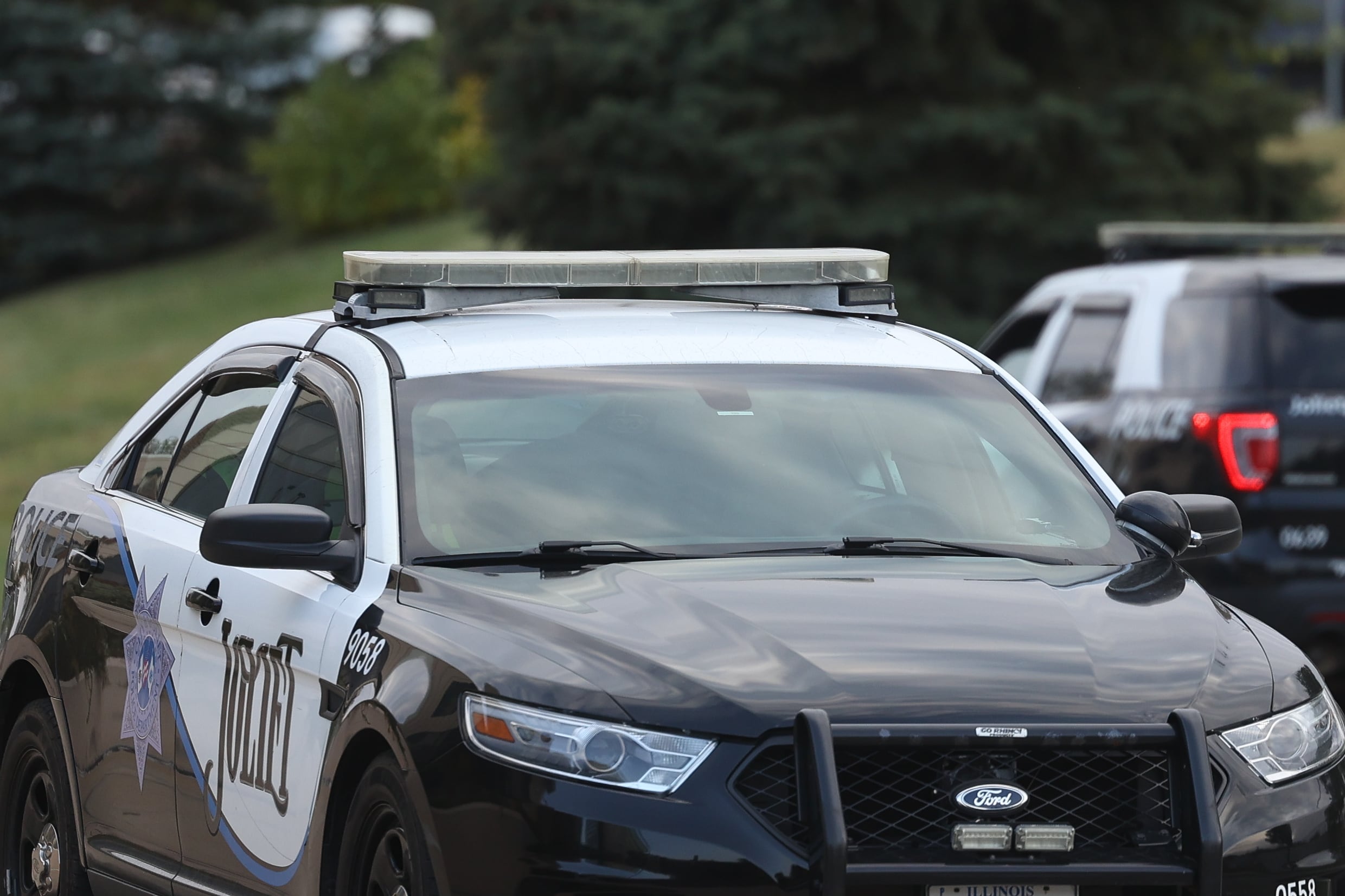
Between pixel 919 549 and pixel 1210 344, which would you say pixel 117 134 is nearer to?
pixel 1210 344

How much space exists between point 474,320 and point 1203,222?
16.4 metres

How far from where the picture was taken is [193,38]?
43250 millimetres

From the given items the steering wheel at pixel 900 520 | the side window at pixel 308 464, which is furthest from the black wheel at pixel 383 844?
the steering wheel at pixel 900 520

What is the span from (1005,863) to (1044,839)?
83 mm

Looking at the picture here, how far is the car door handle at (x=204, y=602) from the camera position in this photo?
16.9 feet

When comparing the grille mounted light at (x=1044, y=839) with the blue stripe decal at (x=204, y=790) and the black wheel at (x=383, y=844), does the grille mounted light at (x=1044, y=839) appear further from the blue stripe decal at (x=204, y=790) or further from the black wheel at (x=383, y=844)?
the blue stripe decal at (x=204, y=790)

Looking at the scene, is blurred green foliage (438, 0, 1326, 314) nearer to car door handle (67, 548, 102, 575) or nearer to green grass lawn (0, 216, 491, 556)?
green grass lawn (0, 216, 491, 556)

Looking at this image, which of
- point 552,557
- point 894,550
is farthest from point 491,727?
point 894,550

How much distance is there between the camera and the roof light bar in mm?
5691

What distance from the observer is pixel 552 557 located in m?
4.69

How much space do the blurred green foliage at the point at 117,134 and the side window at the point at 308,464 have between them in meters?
37.5

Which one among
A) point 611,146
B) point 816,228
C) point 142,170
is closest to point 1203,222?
point 816,228

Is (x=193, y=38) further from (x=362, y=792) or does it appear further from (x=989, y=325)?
(x=362, y=792)

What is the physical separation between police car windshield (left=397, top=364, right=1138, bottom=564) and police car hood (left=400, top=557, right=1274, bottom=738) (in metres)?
0.25
